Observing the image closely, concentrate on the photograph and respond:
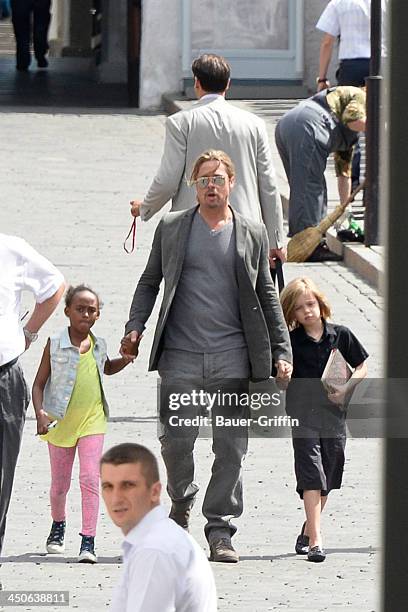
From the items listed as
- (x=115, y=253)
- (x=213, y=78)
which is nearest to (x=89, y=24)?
(x=115, y=253)

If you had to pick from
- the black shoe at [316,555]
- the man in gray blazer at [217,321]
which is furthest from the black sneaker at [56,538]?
the black shoe at [316,555]

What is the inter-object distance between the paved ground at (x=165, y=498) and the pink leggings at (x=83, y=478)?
0.17m

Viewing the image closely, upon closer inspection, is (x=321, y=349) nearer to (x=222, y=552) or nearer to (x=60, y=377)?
(x=222, y=552)

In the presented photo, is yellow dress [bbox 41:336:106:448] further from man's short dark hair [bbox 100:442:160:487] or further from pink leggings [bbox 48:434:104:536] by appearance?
man's short dark hair [bbox 100:442:160:487]

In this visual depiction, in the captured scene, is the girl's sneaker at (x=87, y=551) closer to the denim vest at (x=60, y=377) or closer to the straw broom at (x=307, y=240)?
the denim vest at (x=60, y=377)

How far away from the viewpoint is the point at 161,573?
3609 mm

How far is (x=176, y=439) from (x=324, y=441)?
2.02 feet

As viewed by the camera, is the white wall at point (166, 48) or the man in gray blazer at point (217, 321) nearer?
the man in gray blazer at point (217, 321)

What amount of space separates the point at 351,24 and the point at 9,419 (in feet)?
33.9

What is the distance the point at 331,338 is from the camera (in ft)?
21.7

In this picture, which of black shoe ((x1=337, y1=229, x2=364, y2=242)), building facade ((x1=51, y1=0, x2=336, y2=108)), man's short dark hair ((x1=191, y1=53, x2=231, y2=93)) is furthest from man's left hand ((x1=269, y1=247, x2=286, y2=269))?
building facade ((x1=51, y1=0, x2=336, y2=108))

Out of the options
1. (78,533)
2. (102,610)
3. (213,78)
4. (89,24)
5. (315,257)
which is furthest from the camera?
(89,24)

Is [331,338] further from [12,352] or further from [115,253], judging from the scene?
[115,253]

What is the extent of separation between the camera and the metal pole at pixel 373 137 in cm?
1213
